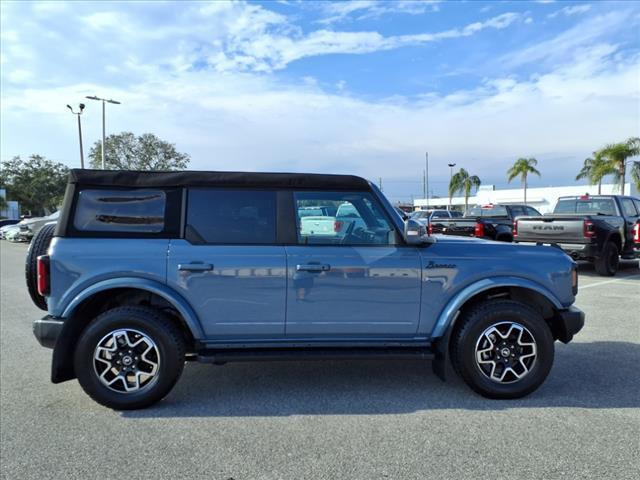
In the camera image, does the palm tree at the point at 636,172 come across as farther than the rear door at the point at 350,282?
Yes

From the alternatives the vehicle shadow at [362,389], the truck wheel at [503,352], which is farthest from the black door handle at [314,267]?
the truck wheel at [503,352]

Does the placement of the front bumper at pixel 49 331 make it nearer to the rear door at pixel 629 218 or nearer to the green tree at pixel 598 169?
the rear door at pixel 629 218

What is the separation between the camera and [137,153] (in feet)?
145

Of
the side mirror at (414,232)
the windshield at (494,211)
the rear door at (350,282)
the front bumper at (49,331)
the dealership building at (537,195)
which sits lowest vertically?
the front bumper at (49,331)

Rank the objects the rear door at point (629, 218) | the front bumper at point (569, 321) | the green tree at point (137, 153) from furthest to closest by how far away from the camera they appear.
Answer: the green tree at point (137, 153), the rear door at point (629, 218), the front bumper at point (569, 321)

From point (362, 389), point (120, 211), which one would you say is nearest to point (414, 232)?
point (362, 389)

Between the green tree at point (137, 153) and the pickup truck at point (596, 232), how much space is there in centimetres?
3758

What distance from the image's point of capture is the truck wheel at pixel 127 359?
361 cm

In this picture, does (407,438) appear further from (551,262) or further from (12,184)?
(12,184)

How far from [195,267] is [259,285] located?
0.51m

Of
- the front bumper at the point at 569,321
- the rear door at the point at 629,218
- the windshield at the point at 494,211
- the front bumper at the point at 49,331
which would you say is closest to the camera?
the front bumper at the point at 49,331

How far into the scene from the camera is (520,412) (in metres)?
3.60

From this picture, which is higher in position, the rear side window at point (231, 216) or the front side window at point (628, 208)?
the front side window at point (628, 208)

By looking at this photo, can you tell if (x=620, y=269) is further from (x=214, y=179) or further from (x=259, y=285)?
(x=214, y=179)
